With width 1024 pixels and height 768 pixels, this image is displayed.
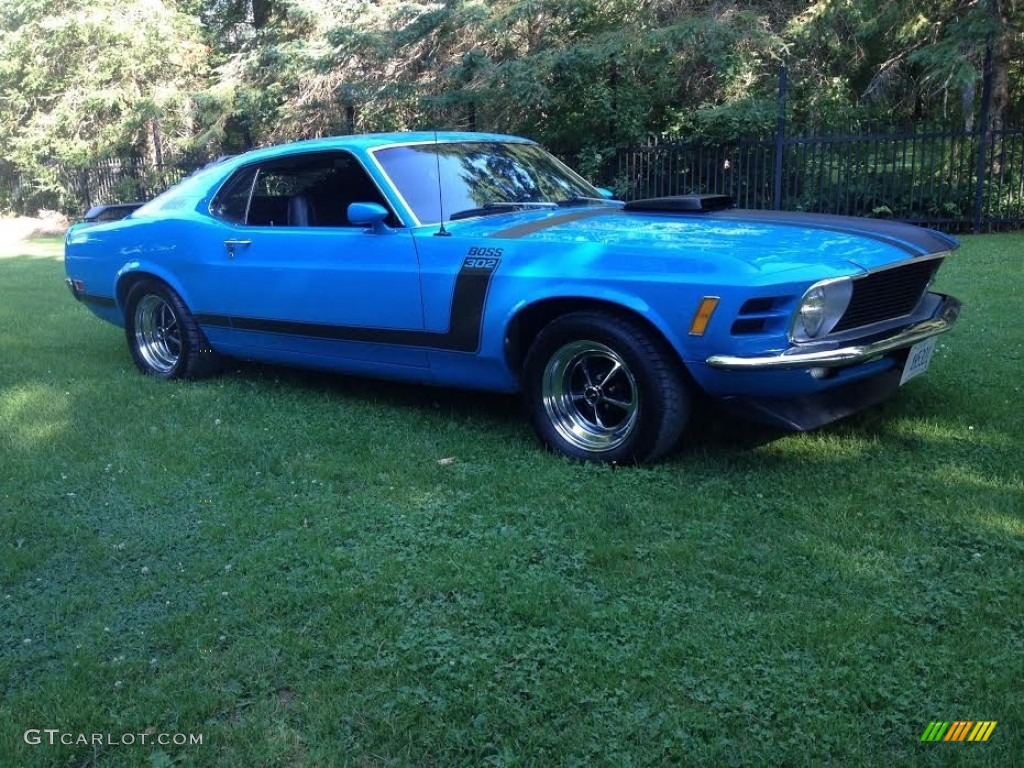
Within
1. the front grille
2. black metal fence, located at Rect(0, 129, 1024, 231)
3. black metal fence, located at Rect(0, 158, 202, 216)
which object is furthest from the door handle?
black metal fence, located at Rect(0, 158, 202, 216)

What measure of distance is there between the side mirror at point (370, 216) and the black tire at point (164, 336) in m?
1.77

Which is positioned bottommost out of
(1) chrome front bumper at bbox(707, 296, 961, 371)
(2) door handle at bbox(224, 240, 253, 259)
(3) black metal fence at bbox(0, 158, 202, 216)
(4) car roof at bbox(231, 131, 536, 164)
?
(1) chrome front bumper at bbox(707, 296, 961, 371)

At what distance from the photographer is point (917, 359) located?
4.50 m

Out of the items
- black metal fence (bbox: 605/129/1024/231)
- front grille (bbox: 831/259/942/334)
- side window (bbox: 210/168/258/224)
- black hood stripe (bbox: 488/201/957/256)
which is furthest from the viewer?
black metal fence (bbox: 605/129/1024/231)

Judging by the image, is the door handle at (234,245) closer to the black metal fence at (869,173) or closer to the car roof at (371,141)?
the car roof at (371,141)

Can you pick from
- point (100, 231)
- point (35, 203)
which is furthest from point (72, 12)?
point (100, 231)

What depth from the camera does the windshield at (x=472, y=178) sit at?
520 cm

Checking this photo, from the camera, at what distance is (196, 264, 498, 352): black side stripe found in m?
4.71

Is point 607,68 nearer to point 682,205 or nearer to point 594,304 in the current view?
point 682,205

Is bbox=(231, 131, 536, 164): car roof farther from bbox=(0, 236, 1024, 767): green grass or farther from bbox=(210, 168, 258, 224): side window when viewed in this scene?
bbox=(0, 236, 1024, 767): green grass

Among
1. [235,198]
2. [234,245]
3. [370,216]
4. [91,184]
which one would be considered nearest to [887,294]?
[370,216]

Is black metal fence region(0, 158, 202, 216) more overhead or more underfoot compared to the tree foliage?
more underfoot

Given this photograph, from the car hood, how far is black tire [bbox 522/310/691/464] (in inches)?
15.3

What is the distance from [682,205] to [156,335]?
3.72 m
